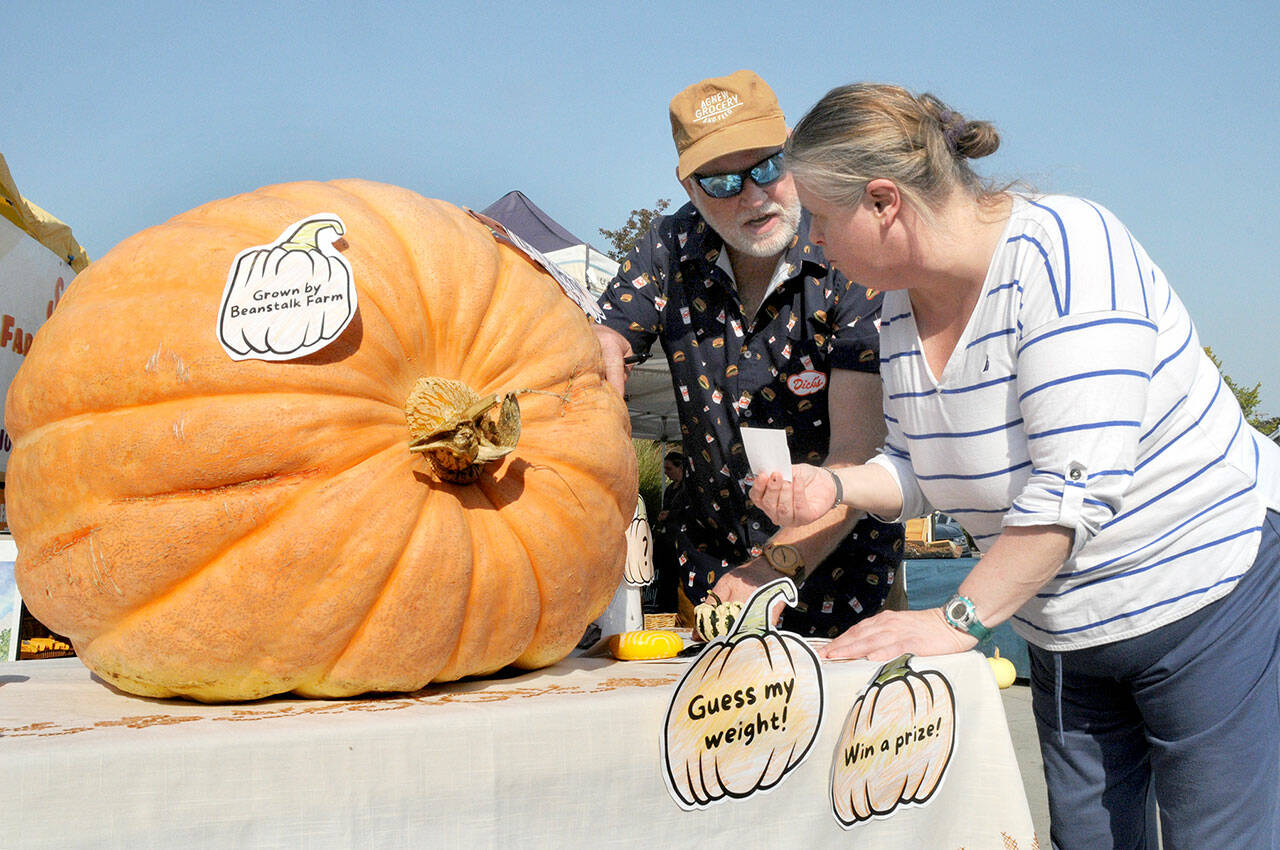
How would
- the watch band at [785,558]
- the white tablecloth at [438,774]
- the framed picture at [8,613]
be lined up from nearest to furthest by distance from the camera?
the white tablecloth at [438,774] → the watch band at [785,558] → the framed picture at [8,613]

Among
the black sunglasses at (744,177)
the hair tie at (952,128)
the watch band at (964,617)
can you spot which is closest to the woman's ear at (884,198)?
the hair tie at (952,128)

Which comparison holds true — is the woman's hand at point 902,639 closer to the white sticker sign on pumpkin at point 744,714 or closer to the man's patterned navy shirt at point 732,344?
the white sticker sign on pumpkin at point 744,714

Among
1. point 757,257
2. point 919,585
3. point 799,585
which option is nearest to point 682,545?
point 799,585

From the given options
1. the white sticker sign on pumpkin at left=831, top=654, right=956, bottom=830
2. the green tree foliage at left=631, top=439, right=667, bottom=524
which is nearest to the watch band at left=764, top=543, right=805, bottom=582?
the white sticker sign on pumpkin at left=831, top=654, right=956, bottom=830

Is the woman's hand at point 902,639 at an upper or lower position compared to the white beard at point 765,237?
lower

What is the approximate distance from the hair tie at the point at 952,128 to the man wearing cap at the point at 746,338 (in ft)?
2.01

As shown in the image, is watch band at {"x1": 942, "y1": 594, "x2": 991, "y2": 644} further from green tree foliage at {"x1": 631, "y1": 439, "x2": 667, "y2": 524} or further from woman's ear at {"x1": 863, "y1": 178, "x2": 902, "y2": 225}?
green tree foliage at {"x1": 631, "y1": 439, "x2": 667, "y2": 524}

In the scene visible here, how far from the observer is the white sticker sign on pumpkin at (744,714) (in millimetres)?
1087

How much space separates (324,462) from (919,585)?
20.7 ft

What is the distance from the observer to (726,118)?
2100 millimetres

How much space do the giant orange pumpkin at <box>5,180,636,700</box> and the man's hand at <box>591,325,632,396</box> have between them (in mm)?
795

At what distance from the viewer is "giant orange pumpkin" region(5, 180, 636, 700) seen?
105cm

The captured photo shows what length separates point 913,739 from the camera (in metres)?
1.25

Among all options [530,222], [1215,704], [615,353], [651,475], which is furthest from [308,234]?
[530,222]
